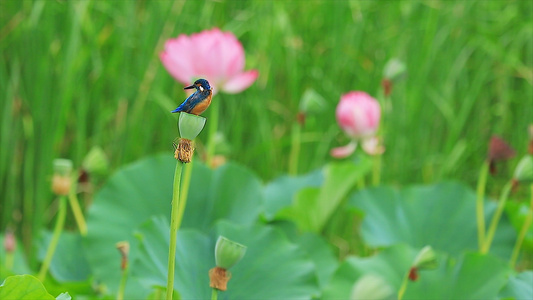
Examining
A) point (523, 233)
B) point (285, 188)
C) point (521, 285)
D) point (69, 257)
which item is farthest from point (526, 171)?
point (69, 257)

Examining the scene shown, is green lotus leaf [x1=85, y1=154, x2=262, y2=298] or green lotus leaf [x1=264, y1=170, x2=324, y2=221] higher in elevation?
green lotus leaf [x1=264, y1=170, x2=324, y2=221]

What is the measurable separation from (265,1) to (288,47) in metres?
0.14

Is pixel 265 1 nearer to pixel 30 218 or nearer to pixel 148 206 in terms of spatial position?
pixel 30 218

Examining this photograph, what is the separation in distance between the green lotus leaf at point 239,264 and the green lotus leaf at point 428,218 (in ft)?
0.94

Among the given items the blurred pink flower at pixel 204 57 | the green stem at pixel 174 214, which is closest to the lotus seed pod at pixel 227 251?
the green stem at pixel 174 214

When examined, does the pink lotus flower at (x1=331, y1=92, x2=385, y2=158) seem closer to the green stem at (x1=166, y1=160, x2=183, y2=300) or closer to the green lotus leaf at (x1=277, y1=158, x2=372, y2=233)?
the green lotus leaf at (x1=277, y1=158, x2=372, y2=233)

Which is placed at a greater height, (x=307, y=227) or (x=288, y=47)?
(x=288, y=47)

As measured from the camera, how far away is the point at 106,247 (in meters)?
0.92

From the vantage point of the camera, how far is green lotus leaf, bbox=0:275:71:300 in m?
0.49

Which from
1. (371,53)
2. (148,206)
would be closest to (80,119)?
(148,206)

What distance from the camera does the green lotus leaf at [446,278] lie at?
75 cm

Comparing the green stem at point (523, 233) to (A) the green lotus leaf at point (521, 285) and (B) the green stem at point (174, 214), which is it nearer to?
(A) the green lotus leaf at point (521, 285)

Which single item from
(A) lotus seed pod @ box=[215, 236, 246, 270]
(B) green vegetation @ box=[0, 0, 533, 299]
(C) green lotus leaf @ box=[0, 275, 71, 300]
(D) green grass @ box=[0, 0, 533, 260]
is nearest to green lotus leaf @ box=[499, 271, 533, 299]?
(B) green vegetation @ box=[0, 0, 533, 299]

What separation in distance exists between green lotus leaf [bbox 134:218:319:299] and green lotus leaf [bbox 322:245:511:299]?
0.24ft
